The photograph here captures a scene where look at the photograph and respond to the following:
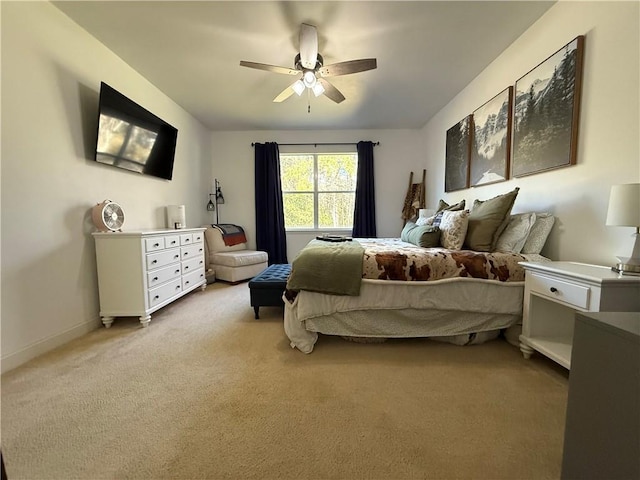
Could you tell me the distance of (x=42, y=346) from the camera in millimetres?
1803

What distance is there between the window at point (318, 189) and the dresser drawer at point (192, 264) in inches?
71.8

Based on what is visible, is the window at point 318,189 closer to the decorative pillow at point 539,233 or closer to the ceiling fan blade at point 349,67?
the ceiling fan blade at point 349,67

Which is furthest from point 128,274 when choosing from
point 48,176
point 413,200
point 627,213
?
point 413,200

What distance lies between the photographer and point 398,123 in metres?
4.25

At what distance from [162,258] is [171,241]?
227mm

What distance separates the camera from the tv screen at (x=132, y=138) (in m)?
2.21

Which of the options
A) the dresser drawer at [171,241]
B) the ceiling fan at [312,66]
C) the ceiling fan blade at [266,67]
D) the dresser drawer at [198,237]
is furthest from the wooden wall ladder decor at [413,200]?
the dresser drawer at [171,241]

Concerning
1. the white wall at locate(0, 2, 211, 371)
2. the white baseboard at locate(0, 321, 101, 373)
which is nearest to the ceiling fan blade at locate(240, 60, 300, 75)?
the white wall at locate(0, 2, 211, 371)

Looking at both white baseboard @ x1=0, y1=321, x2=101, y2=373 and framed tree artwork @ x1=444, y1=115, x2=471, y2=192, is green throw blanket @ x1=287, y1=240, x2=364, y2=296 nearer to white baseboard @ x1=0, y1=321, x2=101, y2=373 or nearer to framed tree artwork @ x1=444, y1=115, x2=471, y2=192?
white baseboard @ x1=0, y1=321, x2=101, y2=373

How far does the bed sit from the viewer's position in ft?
6.01

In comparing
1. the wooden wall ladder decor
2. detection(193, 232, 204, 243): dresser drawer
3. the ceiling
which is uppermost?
the ceiling

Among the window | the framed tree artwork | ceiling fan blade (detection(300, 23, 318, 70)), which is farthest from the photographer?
the window

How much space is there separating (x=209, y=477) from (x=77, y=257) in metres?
2.08

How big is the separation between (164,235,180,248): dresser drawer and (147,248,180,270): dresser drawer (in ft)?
0.17
